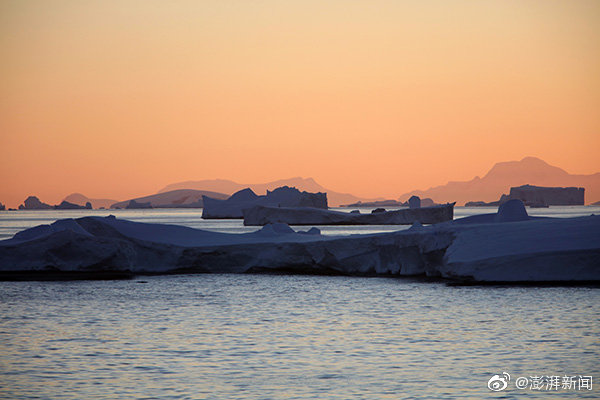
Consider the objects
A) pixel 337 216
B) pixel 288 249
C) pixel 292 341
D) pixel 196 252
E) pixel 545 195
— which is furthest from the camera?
pixel 545 195

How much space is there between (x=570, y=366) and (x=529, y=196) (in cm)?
14573

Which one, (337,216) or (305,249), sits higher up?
(337,216)

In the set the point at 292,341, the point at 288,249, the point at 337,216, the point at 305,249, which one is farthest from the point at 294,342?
the point at 337,216

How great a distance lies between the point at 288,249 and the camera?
84.7ft

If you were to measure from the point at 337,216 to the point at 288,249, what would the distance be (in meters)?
45.0

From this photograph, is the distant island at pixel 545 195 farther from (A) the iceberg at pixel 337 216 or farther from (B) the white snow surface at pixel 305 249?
(B) the white snow surface at pixel 305 249

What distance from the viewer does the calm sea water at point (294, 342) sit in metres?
10.3

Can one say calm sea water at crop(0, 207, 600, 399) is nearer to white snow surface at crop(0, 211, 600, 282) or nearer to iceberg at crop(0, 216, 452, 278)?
white snow surface at crop(0, 211, 600, 282)

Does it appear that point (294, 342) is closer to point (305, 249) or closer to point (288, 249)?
point (305, 249)

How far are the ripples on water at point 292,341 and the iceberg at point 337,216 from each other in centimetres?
4067

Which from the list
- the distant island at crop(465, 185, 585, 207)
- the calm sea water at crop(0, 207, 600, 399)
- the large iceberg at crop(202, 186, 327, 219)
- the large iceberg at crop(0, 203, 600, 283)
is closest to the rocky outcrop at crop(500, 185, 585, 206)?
the distant island at crop(465, 185, 585, 207)

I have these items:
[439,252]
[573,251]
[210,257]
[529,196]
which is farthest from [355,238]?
[529,196]

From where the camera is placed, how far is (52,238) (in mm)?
24609

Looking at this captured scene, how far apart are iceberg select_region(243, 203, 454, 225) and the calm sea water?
4066 cm
